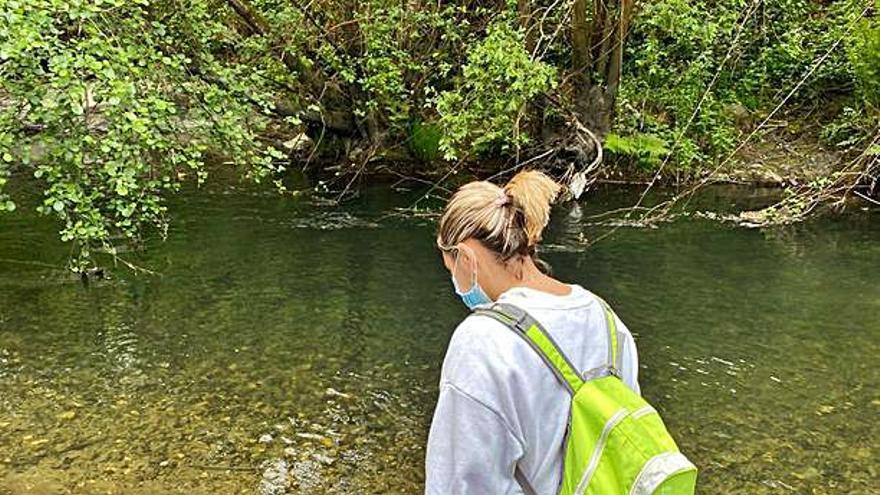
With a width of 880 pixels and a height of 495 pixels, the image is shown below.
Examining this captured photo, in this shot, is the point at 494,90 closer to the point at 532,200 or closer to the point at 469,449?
the point at 532,200

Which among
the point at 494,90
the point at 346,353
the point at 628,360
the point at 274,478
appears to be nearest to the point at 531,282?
the point at 628,360

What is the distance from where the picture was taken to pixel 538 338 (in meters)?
1.85

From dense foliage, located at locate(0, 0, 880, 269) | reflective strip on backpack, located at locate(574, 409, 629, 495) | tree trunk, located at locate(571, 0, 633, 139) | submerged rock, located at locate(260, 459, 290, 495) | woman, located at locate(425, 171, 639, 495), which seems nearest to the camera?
woman, located at locate(425, 171, 639, 495)

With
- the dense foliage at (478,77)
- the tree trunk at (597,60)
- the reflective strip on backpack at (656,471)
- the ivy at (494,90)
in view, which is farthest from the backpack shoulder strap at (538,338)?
the tree trunk at (597,60)

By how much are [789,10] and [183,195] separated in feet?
38.9

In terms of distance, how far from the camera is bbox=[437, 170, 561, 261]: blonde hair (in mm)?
1949

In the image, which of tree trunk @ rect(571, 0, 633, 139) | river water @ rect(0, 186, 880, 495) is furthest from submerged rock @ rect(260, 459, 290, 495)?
tree trunk @ rect(571, 0, 633, 139)

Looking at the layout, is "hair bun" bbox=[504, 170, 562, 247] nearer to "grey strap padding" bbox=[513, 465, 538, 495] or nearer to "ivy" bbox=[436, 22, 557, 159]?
"grey strap padding" bbox=[513, 465, 538, 495]

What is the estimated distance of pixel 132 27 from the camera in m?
7.09

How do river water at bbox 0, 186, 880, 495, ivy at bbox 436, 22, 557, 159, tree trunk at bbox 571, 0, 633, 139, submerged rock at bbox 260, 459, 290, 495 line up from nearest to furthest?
1. submerged rock at bbox 260, 459, 290, 495
2. river water at bbox 0, 186, 880, 495
3. ivy at bbox 436, 22, 557, 159
4. tree trunk at bbox 571, 0, 633, 139

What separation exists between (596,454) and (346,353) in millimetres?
5842

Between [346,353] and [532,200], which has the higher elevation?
[532,200]

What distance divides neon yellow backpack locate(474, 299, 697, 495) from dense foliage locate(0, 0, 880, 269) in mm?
5606

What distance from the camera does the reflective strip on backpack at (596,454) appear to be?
75.7 inches
